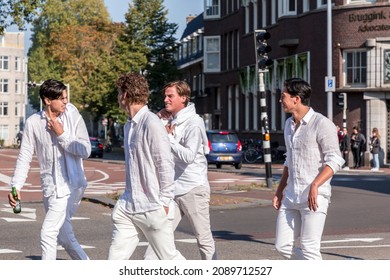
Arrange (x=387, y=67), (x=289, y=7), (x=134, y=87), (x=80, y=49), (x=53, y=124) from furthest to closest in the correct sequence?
(x=80, y=49) < (x=289, y=7) < (x=387, y=67) < (x=53, y=124) < (x=134, y=87)

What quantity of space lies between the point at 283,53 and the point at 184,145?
45.0 meters

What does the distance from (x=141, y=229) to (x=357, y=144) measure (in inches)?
1411

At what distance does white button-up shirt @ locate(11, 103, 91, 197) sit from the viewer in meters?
9.59

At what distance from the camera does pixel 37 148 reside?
382 inches

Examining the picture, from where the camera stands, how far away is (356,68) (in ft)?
155

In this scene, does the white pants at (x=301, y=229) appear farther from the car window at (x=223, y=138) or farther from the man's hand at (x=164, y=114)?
the car window at (x=223, y=138)

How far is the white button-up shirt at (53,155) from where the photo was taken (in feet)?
31.5

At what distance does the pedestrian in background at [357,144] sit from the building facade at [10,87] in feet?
361

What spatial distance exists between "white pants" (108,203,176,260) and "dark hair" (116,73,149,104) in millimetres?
763

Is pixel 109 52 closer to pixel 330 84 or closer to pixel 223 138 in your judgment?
pixel 223 138

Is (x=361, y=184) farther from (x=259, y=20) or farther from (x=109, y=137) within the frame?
(x=109, y=137)

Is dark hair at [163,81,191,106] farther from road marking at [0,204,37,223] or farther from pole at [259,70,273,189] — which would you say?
pole at [259,70,273,189]

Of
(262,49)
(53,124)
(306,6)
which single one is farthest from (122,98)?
(306,6)
